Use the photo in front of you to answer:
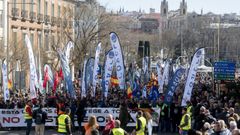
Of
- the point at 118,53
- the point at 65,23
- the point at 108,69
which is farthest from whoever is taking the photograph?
the point at 65,23

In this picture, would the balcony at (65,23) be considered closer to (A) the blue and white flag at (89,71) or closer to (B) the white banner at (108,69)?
(A) the blue and white flag at (89,71)

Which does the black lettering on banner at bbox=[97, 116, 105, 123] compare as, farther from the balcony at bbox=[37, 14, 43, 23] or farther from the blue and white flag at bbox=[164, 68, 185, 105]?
the balcony at bbox=[37, 14, 43, 23]

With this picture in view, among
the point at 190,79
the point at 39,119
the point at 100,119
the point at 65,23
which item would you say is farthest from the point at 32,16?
the point at 39,119

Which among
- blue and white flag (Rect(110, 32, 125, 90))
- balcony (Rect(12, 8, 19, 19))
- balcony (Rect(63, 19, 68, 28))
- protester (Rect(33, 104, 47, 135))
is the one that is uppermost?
balcony (Rect(12, 8, 19, 19))

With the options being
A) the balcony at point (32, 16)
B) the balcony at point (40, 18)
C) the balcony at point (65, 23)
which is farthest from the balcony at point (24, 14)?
the balcony at point (65, 23)

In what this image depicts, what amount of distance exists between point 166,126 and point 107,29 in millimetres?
31810

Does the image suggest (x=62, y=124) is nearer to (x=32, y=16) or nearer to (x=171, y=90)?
(x=171, y=90)

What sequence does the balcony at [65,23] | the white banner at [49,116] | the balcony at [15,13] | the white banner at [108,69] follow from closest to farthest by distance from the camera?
the white banner at [49,116], the white banner at [108,69], the balcony at [15,13], the balcony at [65,23]

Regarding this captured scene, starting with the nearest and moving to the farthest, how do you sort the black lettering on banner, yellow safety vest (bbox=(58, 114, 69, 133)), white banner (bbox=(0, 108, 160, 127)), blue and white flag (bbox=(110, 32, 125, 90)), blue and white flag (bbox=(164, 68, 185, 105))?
yellow safety vest (bbox=(58, 114, 69, 133)) < white banner (bbox=(0, 108, 160, 127)) < the black lettering on banner < blue and white flag (bbox=(164, 68, 185, 105)) < blue and white flag (bbox=(110, 32, 125, 90))

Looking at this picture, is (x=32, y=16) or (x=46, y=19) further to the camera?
(x=46, y=19)

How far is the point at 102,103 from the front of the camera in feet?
101

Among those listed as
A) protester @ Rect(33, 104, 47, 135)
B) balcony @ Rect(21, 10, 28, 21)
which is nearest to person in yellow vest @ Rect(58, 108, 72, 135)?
protester @ Rect(33, 104, 47, 135)

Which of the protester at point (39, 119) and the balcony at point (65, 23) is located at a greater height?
the balcony at point (65, 23)

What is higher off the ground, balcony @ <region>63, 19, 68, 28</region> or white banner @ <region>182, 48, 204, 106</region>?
balcony @ <region>63, 19, 68, 28</region>
